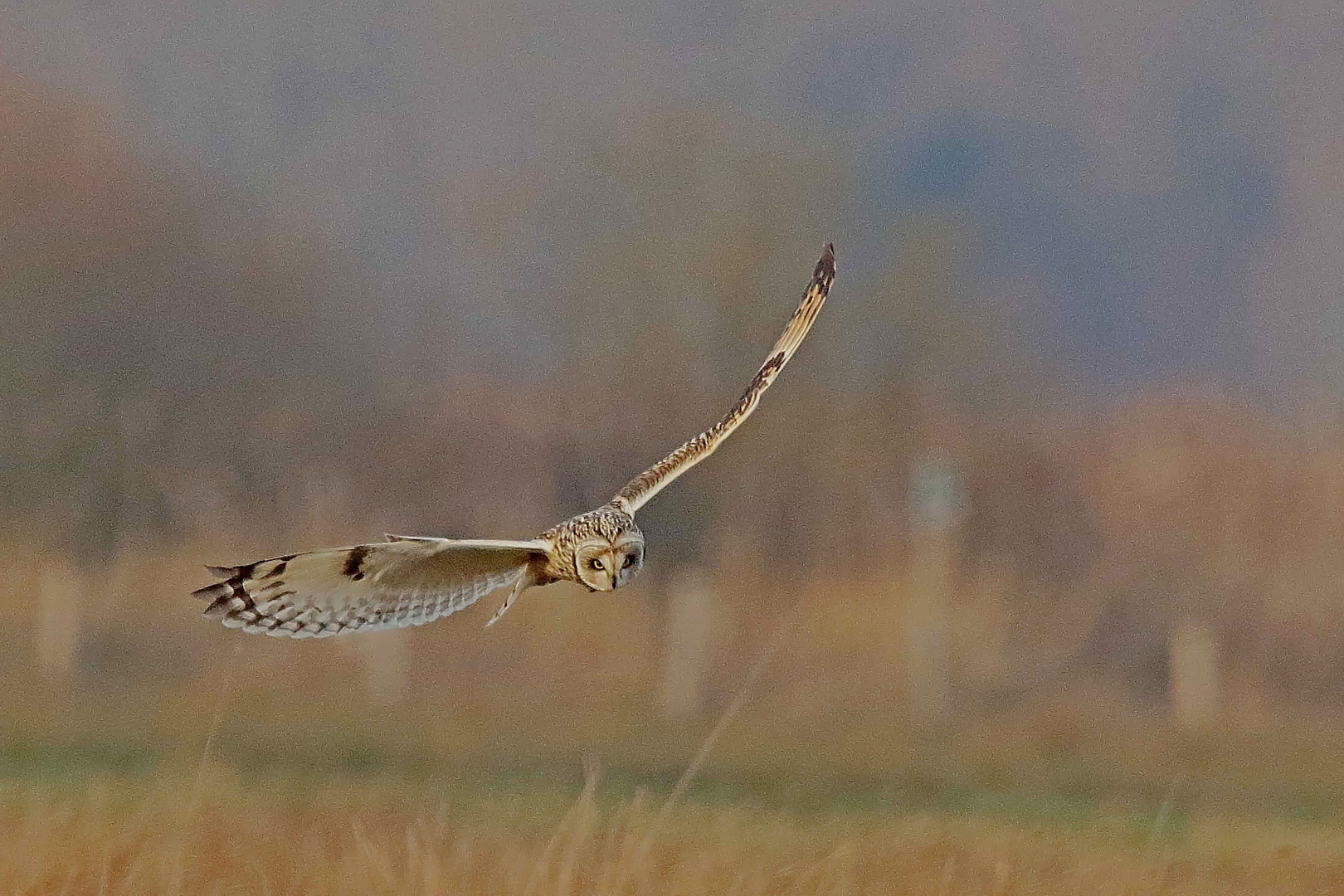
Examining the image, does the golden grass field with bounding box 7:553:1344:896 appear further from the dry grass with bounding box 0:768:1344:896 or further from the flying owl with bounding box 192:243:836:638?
the flying owl with bounding box 192:243:836:638

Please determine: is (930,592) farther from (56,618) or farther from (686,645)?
(56,618)

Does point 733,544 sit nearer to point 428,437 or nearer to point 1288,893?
point 428,437

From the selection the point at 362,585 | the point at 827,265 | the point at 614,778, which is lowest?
the point at 614,778

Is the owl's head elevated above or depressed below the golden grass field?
above

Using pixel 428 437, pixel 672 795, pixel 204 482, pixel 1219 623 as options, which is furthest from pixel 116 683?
pixel 672 795

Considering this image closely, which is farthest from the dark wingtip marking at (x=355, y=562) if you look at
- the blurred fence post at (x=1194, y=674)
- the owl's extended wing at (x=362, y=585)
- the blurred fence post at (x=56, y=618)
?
the blurred fence post at (x=56, y=618)

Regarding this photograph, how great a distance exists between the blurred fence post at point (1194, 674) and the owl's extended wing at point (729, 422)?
29.6 ft

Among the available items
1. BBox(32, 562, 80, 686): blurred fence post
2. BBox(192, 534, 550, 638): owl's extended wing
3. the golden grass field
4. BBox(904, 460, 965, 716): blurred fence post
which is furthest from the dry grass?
BBox(32, 562, 80, 686): blurred fence post

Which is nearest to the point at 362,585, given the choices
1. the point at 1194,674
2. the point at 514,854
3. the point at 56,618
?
the point at 514,854

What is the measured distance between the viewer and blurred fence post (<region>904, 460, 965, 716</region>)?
12023 mm

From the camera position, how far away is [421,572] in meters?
3.59

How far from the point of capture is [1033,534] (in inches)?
586

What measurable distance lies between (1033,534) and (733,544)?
2.72 m

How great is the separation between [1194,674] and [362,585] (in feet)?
35.3
